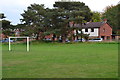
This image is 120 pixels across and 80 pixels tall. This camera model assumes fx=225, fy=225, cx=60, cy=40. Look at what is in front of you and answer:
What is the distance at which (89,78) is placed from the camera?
7664 mm

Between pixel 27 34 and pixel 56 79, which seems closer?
pixel 56 79

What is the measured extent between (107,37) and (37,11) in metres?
25.2

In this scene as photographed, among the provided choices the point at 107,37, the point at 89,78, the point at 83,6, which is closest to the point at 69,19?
the point at 83,6

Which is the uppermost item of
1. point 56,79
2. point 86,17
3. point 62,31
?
point 86,17

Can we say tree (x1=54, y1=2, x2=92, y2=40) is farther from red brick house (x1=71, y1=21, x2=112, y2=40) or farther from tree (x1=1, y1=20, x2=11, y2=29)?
red brick house (x1=71, y1=21, x2=112, y2=40)

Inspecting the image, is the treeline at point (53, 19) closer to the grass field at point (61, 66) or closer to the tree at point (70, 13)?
the tree at point (70, 13)

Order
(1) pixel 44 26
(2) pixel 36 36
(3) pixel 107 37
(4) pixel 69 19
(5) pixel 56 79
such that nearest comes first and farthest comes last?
1. (5) pixel 56 79
2. (4) pixel 69 19
3. (1) pixel 44 26
4. (2) pixel 36 36
5. (3) pixel 107 37

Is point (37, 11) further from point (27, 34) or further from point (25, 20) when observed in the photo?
point (27, 34)

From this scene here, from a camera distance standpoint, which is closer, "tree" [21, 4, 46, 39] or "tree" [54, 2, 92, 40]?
"tree" [54, 2, 92, 40]

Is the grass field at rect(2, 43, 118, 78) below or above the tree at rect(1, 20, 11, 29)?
below

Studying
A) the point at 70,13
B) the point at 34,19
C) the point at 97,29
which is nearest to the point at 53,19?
the point at 70,13

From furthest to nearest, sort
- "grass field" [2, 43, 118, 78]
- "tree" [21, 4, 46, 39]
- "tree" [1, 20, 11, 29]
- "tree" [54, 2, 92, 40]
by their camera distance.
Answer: "tree" [1, 20, 11, 29]
"tree" [21, 4, 46, 39]
"tree" [54, 2, 92, 40]
"grass field" [2, 43, 118, 78]

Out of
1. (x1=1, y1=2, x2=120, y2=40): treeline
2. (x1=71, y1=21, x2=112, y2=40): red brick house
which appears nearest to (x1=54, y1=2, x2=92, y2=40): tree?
(x1=1, y1=2, x2=120, y2=40): treeline

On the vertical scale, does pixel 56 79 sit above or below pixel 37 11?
below
